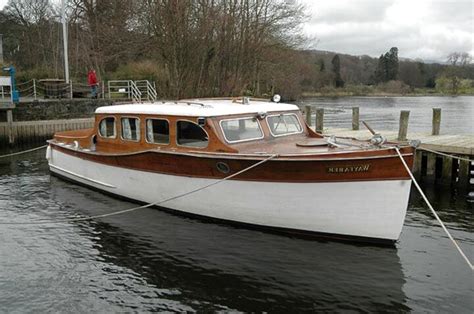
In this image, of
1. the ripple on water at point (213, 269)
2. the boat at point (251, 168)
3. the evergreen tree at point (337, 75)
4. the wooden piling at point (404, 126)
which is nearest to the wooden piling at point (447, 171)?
the wooden piling at point (404, 126)

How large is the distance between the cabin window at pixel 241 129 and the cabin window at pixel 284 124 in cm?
39

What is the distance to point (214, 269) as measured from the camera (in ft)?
28.0

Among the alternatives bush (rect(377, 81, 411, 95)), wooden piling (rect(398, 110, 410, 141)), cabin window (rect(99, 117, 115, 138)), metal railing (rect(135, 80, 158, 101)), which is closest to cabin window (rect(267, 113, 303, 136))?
cabin window (rect(99, 117, 115, 138))

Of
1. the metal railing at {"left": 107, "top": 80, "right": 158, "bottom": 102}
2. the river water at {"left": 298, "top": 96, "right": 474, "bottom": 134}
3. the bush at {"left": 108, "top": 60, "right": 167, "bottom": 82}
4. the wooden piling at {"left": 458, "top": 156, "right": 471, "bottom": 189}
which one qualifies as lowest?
the wooden piling at {"left": 458, "top": 156, "right": 471, "bottom": 189}

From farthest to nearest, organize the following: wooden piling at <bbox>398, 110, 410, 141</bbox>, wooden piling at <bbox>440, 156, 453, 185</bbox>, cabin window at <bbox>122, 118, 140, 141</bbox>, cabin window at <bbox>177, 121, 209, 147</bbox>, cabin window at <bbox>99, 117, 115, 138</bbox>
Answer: wooden piling at <bbox>398, 110, 410, 141</bbox>
wooden piling at <bbox>440, 156, 453, 185</bbox>
cabin window at <bbox>99, 117, 115, 138</bbox>
cabin window at <bbox>122, 118, 140, 141</bbox>
cabin window at <bbox>177, 121, 209, 147</bbox>

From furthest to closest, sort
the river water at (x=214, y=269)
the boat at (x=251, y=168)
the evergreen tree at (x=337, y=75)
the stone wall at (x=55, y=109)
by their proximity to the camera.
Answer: the evergreen tree at (x=337, y=75) < the stone wall at (x=55, y=109) < the boat at (x=251, y=168) < the river water at (x=214, y=269)

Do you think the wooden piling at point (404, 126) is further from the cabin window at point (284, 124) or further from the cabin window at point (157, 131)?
the cabin window at point (157, 131)

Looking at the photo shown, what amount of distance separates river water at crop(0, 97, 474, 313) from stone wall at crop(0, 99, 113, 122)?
1605 centimetres

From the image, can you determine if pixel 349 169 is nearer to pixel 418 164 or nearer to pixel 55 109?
pixel 418 164

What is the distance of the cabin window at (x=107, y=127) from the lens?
41.4 ft

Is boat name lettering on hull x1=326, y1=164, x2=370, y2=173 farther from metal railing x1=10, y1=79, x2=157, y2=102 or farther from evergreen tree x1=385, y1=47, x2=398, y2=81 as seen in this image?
evergreen tree x1=385, y1=47, x2=398, y2=81

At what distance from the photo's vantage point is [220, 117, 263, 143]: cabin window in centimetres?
1031

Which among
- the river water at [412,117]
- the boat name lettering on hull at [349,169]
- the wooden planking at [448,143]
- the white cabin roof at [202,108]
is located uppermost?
the white cabin roof at [202,108]

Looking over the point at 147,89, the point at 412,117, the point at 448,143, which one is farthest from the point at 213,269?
the point at 412,117
